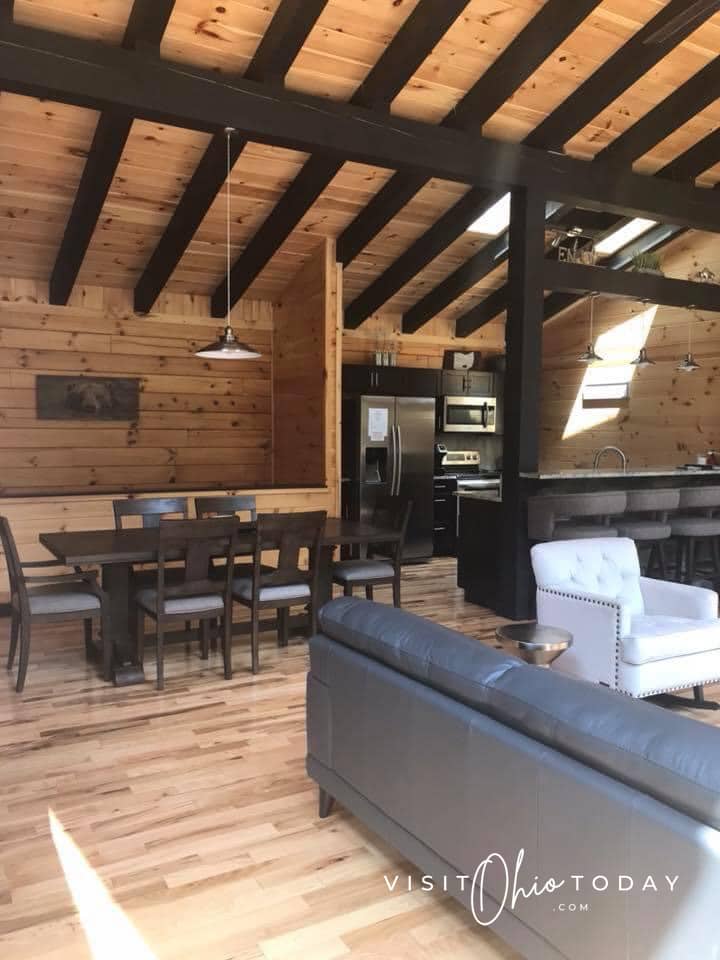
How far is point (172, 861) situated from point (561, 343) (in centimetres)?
778

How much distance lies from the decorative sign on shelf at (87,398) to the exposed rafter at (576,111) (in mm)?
2761

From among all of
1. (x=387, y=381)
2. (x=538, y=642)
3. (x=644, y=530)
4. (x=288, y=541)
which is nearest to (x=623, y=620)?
(x=538, y=642)

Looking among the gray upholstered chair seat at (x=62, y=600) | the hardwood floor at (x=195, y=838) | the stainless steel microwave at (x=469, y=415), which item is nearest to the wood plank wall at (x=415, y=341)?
the stainless steel microwave at (x=469, y=415)

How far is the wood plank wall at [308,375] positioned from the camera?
265 inches

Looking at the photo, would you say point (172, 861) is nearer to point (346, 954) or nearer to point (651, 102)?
point (346, 954)

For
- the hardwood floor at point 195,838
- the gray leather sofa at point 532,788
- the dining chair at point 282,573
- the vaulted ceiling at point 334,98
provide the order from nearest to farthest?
the gray leather sofa at point 532,788 → the hardwood floor at point 195,838 → the vaulted ceiling at point 334,98 → the dining chair at point 282,573

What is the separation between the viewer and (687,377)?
7.78m

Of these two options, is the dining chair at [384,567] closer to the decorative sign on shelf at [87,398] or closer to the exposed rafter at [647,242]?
the exposed rafter at [647,242]

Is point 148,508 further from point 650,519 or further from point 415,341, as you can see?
point 415,341

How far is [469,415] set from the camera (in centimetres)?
863

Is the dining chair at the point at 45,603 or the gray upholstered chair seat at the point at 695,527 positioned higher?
the gray upholstered chair seat at the point at 695,527

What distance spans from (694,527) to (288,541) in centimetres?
331

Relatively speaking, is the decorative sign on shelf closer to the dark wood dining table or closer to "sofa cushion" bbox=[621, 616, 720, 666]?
the dark wood dining table

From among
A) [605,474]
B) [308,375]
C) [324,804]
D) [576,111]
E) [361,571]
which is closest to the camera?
[324,804]
